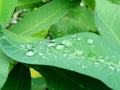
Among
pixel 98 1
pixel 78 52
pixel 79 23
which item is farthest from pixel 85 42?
pixel 79 23

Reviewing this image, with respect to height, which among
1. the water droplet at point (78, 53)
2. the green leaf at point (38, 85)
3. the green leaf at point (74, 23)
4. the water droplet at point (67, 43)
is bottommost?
the green leaf at point (38, 85)

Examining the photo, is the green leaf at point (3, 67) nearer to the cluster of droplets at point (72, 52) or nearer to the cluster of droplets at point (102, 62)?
the cluster of droplets at point (72, 52)

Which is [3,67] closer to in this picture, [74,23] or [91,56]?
[91,56]

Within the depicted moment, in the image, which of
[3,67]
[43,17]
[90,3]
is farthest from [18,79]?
[90,3]

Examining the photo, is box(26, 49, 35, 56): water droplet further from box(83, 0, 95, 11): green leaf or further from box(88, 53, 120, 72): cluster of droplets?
box(83, 0, 95, 11): green leaf

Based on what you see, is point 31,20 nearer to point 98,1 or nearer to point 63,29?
point 63,29

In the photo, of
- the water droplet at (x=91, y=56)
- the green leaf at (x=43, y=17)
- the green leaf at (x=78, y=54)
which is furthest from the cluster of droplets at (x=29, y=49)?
the green leaf at (x=43, y=17)
